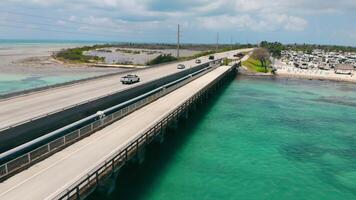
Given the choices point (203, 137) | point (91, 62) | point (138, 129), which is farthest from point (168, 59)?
point (138, 129)

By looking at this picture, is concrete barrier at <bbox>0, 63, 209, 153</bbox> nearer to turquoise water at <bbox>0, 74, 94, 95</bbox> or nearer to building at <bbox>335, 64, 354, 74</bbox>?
turquoise water at <bbox>0, 74, 94, 95</bbox>

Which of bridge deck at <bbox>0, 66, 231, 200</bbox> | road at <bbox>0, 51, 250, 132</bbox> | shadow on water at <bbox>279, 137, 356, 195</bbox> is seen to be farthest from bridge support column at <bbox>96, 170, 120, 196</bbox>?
shadow on water at <bbox>279, 137, 356, 195</bbox>

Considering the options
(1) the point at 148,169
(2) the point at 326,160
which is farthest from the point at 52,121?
(2) the point at 326,160

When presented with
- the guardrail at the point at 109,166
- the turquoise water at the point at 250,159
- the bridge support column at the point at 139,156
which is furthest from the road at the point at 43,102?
→ the turquoise water at the point at 250,159

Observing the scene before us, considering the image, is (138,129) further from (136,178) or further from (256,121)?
(256,121)

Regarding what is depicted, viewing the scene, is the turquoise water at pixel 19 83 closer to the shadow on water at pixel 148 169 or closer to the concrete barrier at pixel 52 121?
the concrete barrier at pixel 52 121

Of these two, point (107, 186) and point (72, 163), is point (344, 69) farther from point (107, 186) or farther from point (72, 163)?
point (72, 163)
